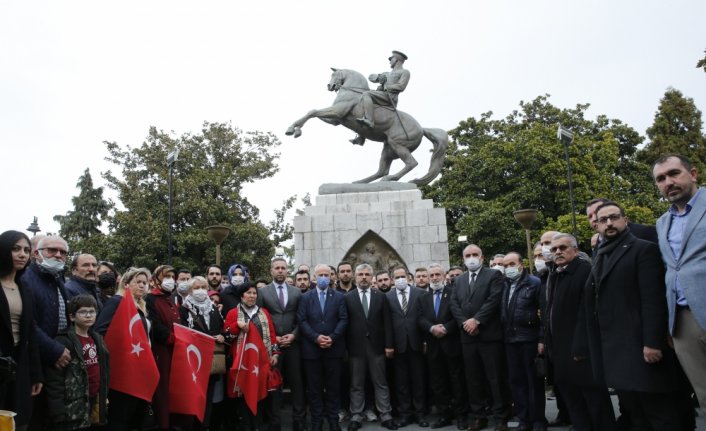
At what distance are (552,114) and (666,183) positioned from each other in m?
29.0

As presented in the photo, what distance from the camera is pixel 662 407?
3701mm

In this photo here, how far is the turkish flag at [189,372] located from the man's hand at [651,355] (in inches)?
160

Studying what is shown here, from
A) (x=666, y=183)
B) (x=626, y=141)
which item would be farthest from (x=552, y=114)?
(x=666, y=183)

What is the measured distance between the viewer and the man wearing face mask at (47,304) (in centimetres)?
411

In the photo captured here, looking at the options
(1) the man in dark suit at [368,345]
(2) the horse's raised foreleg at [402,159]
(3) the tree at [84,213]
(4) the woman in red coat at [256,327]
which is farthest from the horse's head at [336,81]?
(3) the tree at [84,213]

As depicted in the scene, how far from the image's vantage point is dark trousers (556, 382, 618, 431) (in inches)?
181

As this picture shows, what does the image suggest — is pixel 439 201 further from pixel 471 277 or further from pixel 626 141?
pixel 471 277

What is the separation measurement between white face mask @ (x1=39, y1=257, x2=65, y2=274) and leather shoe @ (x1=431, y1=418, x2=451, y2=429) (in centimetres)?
423

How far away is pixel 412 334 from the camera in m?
6.64

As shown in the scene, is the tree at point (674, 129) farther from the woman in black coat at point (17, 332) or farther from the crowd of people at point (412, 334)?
the woman in black coat at point (17, 332)

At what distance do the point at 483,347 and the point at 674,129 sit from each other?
27.8m

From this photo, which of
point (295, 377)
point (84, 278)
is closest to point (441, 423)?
point (295, 377)

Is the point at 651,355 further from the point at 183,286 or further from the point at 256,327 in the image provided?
the point at 183,286

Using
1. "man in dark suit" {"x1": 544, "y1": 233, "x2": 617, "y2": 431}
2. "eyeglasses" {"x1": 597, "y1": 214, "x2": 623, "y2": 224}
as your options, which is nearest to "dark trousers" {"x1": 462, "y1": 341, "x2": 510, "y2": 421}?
"man in dark suit" {"x1": 544, "y1": 233, "x2": 617, "y2": 431}
